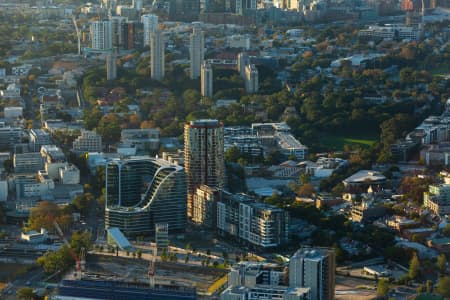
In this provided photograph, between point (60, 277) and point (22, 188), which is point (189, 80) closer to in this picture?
point (22, 188)

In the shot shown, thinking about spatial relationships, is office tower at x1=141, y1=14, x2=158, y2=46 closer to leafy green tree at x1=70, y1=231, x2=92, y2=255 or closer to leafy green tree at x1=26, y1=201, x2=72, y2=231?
leafy green tree at x1=26, y1=201, x2=72, y2=231

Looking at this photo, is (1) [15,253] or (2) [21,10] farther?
(2) [21,10]

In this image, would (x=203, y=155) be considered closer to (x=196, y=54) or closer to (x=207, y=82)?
(x=207, y=82)

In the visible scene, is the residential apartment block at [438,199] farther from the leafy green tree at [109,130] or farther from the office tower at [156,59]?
the office tower at [156,59]

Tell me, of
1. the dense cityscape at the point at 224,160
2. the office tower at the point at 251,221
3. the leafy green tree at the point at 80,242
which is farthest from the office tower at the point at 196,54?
the leafy green tree at the point at 80,242

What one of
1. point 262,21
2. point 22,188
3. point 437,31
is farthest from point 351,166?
point 262,21

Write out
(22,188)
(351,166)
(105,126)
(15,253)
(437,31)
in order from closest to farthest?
(15,253)
(22,188)
(351,166)
(105,126)
(437,31)
